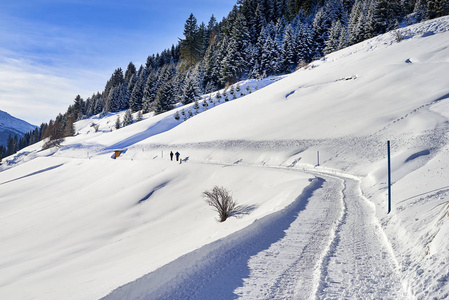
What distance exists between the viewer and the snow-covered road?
502cm

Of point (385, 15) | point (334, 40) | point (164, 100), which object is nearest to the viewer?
point (385, 15)

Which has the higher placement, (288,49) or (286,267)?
(288,49)

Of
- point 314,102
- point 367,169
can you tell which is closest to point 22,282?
point 367,169

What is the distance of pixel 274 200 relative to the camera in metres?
14.8

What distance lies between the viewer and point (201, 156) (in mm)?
38000

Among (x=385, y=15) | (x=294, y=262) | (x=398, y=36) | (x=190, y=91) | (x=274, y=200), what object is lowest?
(x=274, y=200)

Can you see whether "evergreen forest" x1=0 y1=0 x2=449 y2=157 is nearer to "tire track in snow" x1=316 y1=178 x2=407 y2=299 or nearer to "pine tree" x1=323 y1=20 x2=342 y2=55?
"pine tree" x1=323 y1=20 x2=342 y2=55

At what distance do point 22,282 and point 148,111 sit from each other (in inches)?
3058

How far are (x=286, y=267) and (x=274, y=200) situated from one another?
8857 mm

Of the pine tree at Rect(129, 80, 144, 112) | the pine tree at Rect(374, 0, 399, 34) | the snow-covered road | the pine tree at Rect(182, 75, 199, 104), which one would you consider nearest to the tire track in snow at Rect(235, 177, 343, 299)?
the snow-covered road

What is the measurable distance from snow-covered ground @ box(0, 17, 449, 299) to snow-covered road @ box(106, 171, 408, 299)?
0.04m

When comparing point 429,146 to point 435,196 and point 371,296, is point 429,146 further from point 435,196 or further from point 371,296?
point 371,296

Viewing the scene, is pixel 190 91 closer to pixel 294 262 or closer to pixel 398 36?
pixel 398 36

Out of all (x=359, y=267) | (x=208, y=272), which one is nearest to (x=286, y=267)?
(x=359, y=267)
